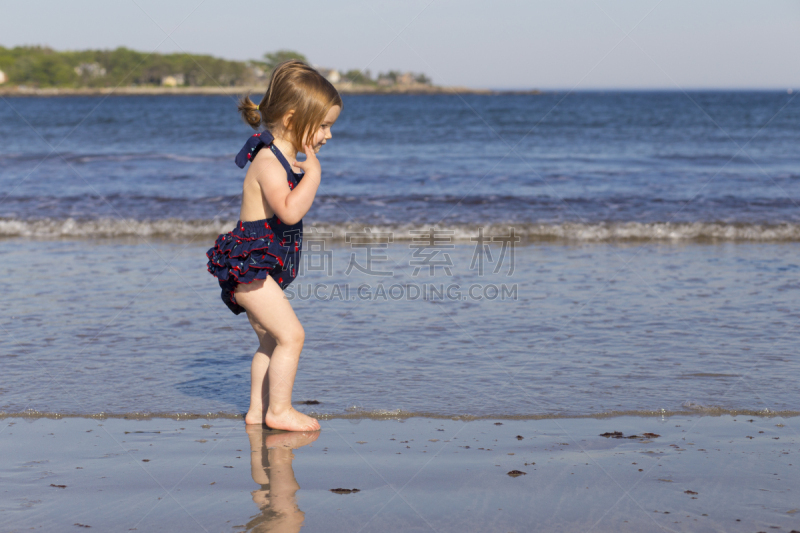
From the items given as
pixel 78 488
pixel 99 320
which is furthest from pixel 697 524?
pixel 99 320

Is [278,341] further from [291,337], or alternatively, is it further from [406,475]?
[406,475]

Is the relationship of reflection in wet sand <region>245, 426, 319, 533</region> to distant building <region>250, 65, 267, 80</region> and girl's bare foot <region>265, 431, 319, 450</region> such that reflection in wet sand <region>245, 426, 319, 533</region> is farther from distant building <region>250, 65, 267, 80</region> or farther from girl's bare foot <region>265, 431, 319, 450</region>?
distant building <region>250, 65, 267, 80</region>

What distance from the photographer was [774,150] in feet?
67.1

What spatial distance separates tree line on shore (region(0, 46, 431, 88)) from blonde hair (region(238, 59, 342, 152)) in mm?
96956

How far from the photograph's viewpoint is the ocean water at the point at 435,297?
362 cm

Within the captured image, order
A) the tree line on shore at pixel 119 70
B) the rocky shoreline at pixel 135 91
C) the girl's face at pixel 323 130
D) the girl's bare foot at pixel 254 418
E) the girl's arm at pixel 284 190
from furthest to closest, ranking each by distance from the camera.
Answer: the tree line on shore at pixel 119 70 < the rocky shoreline at pixel 135 91 < the girl's bare foot at pixel 254 418 < the girl's face at pixel 323 130 < the girl's arm at pixel 284 190

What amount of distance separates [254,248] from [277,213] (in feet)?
0.59

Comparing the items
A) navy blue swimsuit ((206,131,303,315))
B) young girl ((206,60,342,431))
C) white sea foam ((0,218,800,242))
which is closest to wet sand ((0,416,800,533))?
young girl ((206,60,342,431))

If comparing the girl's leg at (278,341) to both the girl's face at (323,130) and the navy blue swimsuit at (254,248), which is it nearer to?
the navy blue swimsuit at (254,248)

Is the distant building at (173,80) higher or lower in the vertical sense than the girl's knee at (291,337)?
higher

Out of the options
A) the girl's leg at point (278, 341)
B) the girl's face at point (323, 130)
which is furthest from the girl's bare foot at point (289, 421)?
the girl's face at point (323, 130)

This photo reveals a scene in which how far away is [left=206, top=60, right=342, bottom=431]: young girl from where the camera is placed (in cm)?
291

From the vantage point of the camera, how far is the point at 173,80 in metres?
107

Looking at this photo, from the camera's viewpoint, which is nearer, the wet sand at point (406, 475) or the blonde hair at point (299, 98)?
the wet sand at point (406, 475)
